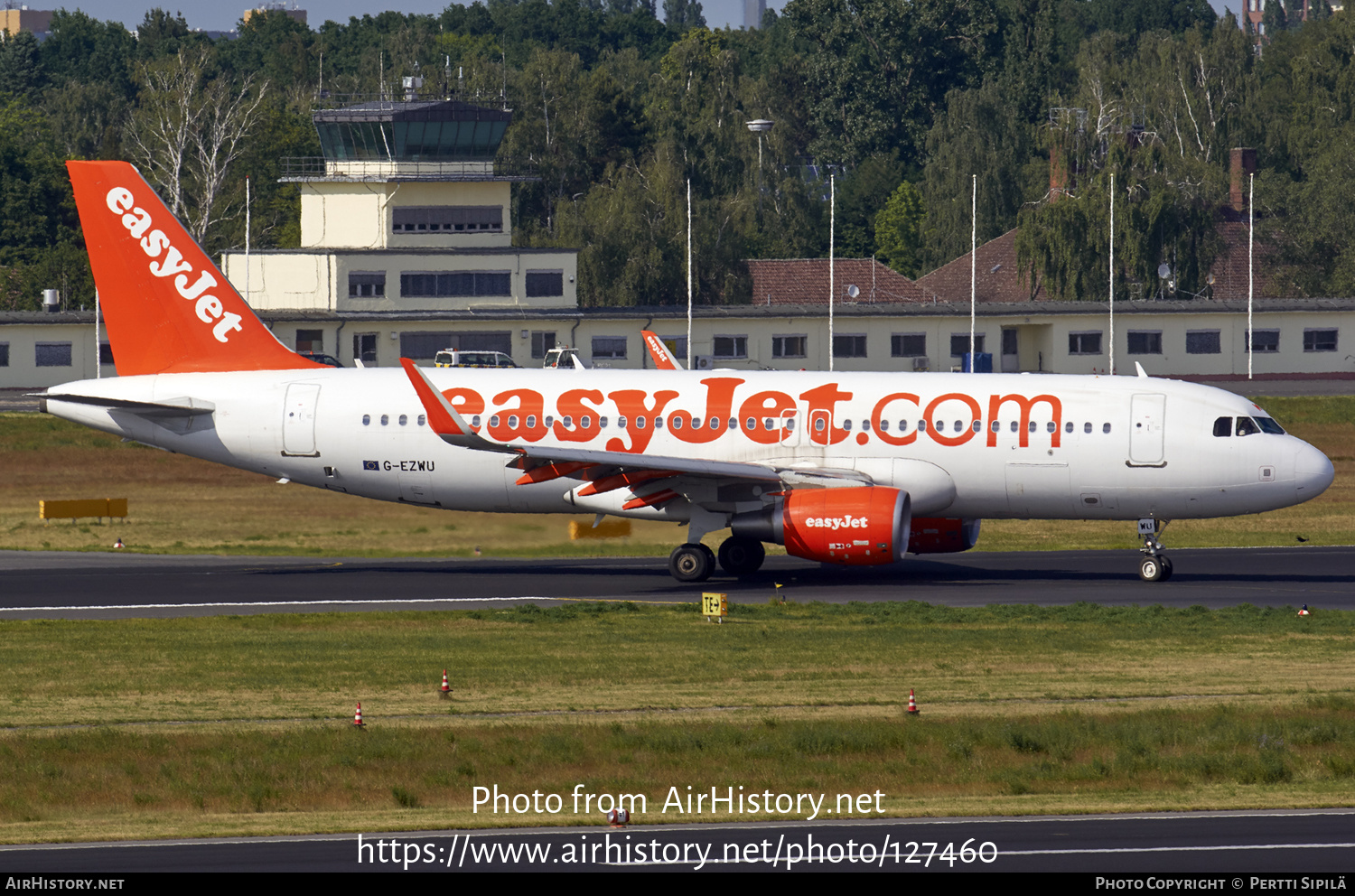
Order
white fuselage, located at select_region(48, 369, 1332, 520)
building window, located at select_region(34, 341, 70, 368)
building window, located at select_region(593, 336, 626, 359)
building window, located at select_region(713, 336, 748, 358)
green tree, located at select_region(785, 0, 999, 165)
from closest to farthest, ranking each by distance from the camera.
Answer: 1. white fuselage, located at select_region(48, 369, 1332, 520)
2. building window, located at select_region(34, 341, 70, 368)
3. building window, located at select_region(593, 336, 626, 359)
4. building window, located at select_region(713, 336, 748, 358)
5. green tree, located at select_region(785, 0, 999, 165)

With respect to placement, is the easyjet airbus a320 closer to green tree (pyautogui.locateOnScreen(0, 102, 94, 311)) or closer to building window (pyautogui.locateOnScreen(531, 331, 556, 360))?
building window (pyautogui.locateOnScreen(531, 331, 556, 360))

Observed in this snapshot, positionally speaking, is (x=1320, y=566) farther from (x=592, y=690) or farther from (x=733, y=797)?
(x=733, y=797)

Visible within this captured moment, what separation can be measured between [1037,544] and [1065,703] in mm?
21173

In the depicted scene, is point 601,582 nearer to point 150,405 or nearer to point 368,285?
point 150,405

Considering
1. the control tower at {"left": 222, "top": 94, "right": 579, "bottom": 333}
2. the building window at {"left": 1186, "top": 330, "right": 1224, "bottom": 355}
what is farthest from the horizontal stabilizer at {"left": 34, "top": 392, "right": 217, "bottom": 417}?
the building window at {"left": 1186, "top": 330, "right": 1224, "bottom": 355}

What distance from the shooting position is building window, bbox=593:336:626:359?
3531 inches

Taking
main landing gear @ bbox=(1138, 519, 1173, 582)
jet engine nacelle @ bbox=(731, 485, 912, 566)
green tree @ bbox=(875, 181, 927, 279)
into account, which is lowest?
main landing gear @ bbox=(1138, 519, 1173, 582)

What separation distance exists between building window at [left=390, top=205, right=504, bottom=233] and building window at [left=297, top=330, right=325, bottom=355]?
6.88m

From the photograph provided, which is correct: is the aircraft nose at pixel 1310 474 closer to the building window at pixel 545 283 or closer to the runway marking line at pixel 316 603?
the runway marking line at pixel 316 603

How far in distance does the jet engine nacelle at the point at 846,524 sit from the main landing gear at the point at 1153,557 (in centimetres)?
548

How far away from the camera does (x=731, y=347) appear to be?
91.9m

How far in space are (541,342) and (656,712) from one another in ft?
221

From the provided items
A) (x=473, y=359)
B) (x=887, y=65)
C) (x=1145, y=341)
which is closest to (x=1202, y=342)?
(x=1145, y=341)

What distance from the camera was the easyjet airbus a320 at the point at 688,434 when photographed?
34.5 meters
